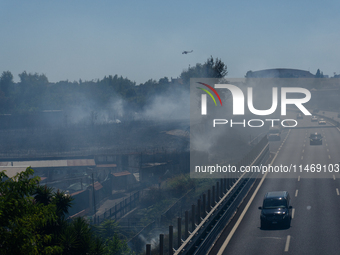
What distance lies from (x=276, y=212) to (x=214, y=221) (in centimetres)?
350

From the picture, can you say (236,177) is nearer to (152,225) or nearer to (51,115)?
(152,225)

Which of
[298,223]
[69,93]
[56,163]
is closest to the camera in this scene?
[298,223]

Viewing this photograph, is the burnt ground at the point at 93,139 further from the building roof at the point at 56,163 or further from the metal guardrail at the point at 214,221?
the metal guardrail at the point at 214,221

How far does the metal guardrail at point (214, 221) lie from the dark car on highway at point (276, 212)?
2.18 meters

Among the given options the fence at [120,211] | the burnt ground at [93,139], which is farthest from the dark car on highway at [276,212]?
the burnt ground at [93,139]

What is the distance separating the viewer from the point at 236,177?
26.6 m

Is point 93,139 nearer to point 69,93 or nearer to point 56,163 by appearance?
point 56,163

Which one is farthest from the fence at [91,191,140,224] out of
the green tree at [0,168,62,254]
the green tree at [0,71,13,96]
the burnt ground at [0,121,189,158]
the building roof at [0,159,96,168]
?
the green tree at [0,71,13,96]

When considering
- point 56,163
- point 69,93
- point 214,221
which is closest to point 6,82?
point 69,93

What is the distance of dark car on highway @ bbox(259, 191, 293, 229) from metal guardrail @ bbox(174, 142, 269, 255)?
7.17 ft

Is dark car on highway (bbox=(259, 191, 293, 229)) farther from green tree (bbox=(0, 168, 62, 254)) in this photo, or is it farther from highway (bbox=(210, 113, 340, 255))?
green tree (bbox=(0, 168, 62, 254))

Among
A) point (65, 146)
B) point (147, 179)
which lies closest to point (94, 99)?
point (65, 146)

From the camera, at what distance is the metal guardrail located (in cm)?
1460

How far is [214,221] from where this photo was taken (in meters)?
18.5
